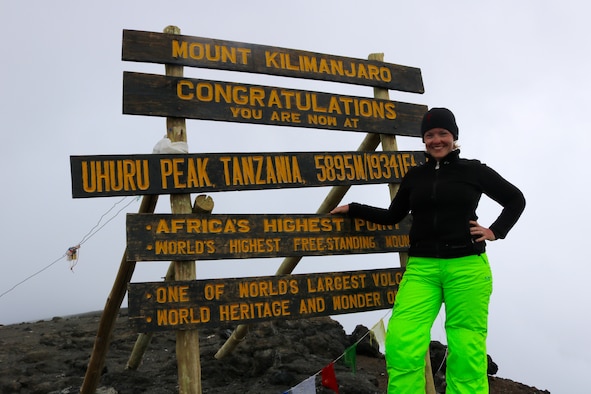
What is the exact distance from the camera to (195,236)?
4645mm

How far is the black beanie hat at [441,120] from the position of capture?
4.09 metres

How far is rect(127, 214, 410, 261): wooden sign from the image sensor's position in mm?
4500

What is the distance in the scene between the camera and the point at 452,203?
3.97 m

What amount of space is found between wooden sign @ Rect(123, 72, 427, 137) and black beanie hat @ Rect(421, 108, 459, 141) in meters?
1.66

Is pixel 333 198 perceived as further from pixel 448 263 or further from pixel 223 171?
pixel 448 263

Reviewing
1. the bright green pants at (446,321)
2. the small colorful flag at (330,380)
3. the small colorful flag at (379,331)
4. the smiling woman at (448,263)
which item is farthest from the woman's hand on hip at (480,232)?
the small colorful flag at (379,331)

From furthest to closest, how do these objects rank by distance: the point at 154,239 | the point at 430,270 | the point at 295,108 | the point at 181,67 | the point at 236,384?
the point at 236,384 < the point at 295,108 < the point at 181,67 < the point at 154,239 < the point at 430,270

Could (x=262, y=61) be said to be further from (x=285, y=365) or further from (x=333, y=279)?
(x=285, y=365)

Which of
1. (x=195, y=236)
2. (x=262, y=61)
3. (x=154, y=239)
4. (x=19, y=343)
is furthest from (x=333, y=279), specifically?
(x=19, y=343)

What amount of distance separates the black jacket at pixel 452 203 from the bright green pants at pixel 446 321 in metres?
0.10

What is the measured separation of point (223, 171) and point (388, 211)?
5.23 ft

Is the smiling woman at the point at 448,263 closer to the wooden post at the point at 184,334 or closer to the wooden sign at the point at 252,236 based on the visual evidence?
the wooden sign at the point at 252,236

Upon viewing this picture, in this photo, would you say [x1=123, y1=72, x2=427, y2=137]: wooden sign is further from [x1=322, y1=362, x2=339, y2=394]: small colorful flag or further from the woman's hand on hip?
[x1=322, y1=362, x2=339, y2=394]: small colorful flag

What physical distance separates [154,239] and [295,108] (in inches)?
80.1
